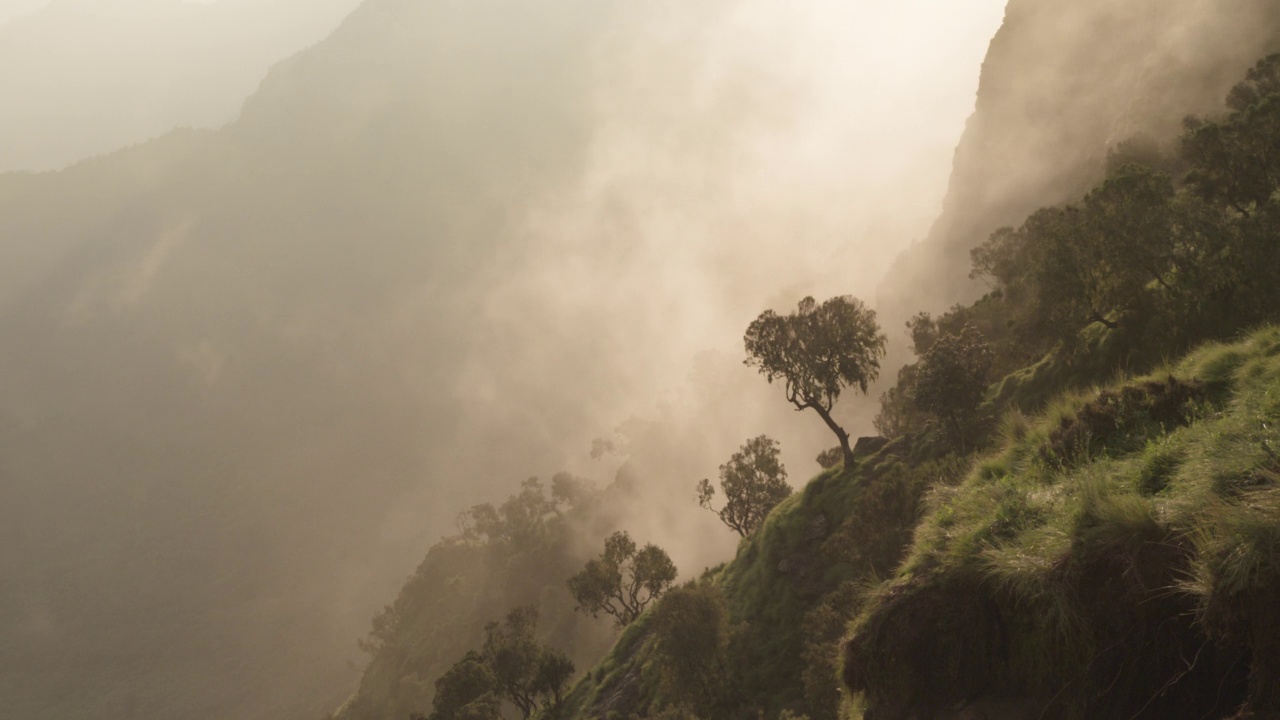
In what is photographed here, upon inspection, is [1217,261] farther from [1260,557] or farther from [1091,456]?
[1260,557]

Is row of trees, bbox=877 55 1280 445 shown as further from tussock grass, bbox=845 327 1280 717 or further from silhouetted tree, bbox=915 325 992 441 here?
tussock grass, bbox=845 327 1280 717

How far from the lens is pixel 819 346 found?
50500mm

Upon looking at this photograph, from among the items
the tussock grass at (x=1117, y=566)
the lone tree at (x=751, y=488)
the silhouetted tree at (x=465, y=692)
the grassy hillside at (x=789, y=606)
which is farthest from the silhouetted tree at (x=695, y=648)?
the tussock grass at (x=1117, y=566)

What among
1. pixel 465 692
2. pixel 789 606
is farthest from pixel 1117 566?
pixel 465 692

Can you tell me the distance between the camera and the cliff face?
10719 centimetres

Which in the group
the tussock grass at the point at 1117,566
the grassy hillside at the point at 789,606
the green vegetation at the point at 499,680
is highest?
the green vegetation at the point at 499,680

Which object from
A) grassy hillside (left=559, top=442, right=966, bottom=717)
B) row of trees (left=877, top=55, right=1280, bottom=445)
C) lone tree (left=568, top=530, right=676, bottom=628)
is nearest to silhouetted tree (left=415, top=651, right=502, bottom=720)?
grassy hillside (left=559, top=442, right=966, bottom=717)

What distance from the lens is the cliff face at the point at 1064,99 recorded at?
10719 cm

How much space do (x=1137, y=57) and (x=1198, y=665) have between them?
178 m

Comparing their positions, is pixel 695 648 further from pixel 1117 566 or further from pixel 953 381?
pixel 1117 566

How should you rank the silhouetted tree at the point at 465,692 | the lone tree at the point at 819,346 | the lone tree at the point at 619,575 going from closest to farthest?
the lone tree at the point at 819,346 → the silhouetted tree at the point at 465,692 → the lone tree at the point at 619,575

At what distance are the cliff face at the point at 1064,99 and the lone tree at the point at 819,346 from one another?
8420cm

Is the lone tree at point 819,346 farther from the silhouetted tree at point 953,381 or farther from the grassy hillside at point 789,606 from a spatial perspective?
the grassy hillside at point 789,606

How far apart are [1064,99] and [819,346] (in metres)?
145
